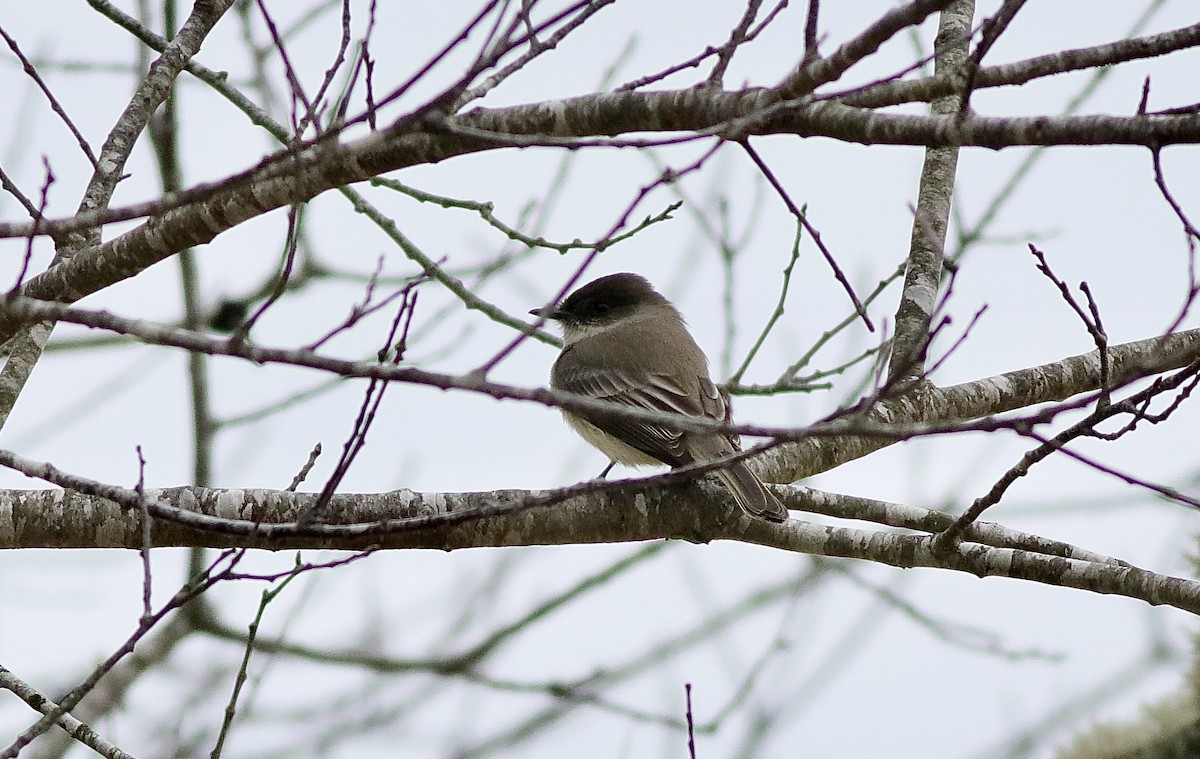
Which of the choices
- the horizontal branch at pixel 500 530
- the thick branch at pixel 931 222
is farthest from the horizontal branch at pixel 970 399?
the horizontal branch at pixel 500 530

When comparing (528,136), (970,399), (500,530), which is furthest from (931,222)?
(528,136)

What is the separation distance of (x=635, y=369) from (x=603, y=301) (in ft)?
3.55

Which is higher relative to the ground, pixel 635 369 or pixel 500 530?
pixel 635 369

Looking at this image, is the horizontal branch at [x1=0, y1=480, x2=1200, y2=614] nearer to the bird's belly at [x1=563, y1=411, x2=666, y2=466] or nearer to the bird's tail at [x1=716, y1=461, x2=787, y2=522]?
the bird's tail at [x1=716, y1=461, x2=787, y2=522]

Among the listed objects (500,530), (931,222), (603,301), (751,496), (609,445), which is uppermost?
(603,301)

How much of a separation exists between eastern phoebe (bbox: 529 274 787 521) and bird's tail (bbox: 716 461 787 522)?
0.84 meters

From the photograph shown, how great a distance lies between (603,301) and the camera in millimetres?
7184

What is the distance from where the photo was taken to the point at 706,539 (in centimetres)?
446

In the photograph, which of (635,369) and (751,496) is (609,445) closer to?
(635,369)

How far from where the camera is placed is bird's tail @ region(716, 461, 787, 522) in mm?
4227

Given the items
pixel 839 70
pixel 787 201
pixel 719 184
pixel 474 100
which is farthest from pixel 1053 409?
pixel 719 184

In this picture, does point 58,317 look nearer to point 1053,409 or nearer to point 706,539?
point 1053,409

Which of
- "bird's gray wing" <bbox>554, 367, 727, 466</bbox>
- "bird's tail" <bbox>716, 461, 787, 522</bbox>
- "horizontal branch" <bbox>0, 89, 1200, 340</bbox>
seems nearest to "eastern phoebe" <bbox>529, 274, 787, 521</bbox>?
"bird's gray wing" <bbox>554, 367, 727, 466</bbox>

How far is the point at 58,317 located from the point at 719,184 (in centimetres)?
461
